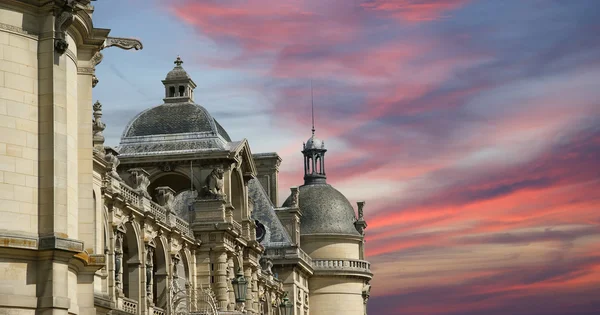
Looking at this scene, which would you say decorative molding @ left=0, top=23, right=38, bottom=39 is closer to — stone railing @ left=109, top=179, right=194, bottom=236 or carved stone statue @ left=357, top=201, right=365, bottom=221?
stone railing @ left=109, top=179, right=194, bottom=236

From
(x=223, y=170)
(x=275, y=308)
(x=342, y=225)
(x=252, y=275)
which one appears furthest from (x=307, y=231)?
(x=223, y=170)

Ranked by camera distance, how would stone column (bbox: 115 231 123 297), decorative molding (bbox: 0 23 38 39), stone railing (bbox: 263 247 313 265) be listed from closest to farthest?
decorative molding (bbox: 0 23 38 39), stone column (bbox: 115 231 123 297), stone railing (bbox: 263 247 313 265)

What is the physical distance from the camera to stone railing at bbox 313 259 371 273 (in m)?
109

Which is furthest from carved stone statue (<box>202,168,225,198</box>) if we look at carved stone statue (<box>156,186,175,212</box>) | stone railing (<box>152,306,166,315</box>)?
stone railing (<box>152,306,166,315</box>)

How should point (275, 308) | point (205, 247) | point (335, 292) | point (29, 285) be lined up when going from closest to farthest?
1. point (29, 285)
2. point (205, 247)
3. point (275, 308)
4. point (335, 292)

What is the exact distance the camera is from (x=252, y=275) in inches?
2970

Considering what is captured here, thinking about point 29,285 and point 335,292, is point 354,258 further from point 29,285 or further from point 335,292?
point 29,285

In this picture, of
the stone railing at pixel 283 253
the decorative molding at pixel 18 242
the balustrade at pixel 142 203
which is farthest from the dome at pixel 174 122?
the decorative molding at pixel 18 242

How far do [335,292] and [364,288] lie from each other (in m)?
5.22

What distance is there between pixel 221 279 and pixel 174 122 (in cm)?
1068

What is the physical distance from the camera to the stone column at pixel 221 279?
65000 millimetres

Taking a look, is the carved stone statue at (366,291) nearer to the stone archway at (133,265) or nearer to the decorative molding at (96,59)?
the stone archway at (133,265)

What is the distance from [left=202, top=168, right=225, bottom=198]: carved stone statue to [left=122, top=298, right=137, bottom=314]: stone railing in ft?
48.8

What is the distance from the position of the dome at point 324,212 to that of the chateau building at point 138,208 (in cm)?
15
